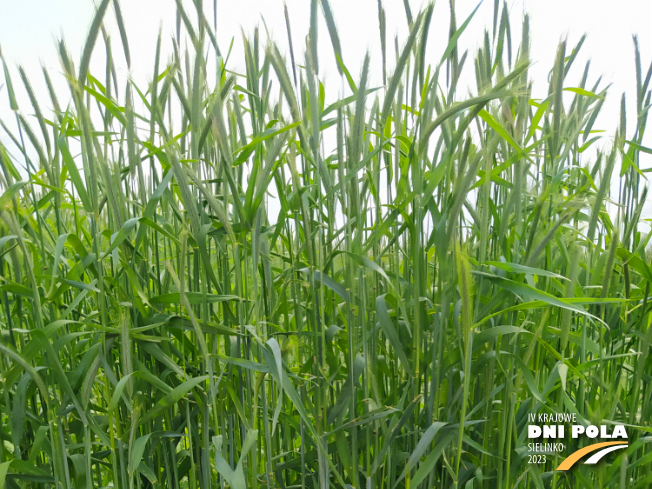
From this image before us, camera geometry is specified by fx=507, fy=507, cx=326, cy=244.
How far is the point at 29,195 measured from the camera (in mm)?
898

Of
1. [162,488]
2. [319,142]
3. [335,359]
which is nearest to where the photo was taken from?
[319,142]

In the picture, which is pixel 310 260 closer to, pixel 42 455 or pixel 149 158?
pixel 149 158

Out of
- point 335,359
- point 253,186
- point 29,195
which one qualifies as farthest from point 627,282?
point 29,195

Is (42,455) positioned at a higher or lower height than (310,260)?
lower

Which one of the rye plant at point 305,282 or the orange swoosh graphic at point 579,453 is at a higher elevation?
the rye plant at point 305,282

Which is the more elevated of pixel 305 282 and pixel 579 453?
pixel 305 282

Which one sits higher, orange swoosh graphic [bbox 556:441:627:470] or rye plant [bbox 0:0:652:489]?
rye plant [bbox 0:0:652:489]

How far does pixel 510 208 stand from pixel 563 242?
0.55ft

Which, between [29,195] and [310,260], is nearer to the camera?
[310,260]

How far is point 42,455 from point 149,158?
67 cm

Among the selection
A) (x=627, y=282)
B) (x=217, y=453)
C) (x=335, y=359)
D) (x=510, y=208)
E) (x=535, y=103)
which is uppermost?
(x=535, y=103)

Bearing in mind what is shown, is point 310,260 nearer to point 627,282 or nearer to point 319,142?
point 319,142

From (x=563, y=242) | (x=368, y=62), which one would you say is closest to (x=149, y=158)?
(x=368, y=62)

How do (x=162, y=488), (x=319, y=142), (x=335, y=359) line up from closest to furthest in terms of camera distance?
1. (x=319, y=142)
2. (x=335, y=359)
3. (x=162, y=488)
